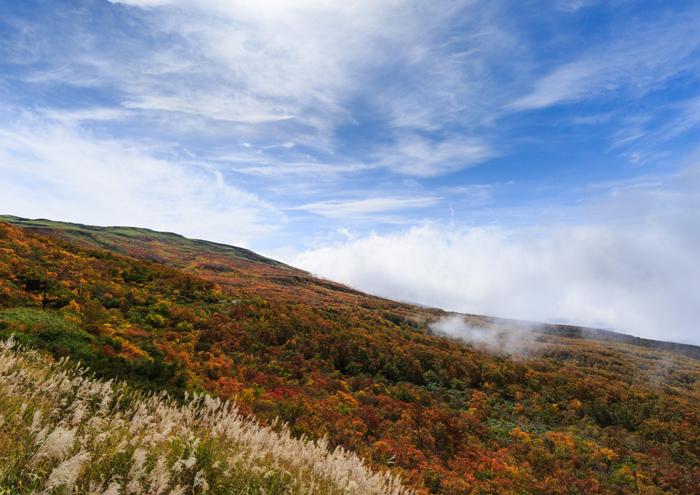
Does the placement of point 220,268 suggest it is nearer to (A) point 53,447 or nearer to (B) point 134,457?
(B) point 134,457

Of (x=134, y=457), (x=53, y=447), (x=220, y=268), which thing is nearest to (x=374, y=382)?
(x=134, y=457)

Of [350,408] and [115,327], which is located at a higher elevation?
[115,327]

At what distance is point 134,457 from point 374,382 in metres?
17.8

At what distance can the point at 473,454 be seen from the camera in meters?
12.1

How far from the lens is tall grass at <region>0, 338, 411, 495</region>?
2295mm

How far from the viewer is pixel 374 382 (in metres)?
18.9

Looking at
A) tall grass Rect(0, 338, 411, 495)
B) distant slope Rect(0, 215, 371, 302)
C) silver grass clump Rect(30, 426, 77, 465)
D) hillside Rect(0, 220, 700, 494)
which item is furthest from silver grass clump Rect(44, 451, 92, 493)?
distant slope Rect(0, 215, 371, 302)

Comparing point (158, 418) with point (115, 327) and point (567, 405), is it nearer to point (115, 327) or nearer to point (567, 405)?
point (115, 327)

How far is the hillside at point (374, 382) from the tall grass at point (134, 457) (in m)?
3.40

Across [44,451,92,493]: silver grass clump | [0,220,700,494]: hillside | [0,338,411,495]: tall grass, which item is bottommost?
[0,220,700,494]: hillside

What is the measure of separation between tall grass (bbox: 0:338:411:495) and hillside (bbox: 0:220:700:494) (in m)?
3.40

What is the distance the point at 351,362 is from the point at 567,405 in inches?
536

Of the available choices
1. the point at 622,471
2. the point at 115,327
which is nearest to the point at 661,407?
A: the point at 622,471

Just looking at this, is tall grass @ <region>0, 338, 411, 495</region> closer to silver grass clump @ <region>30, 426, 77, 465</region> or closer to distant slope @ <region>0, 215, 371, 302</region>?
silver grass clump @ <region>30, 426, 77, 465</region>
